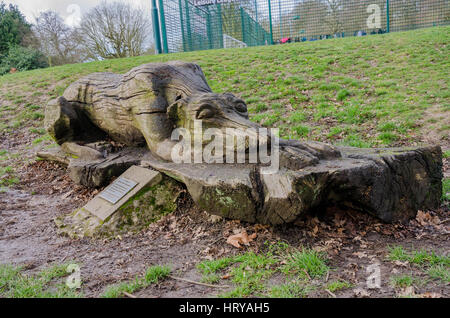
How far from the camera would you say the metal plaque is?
12.3ft

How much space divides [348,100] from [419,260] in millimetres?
6235

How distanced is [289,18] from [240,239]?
16.2m

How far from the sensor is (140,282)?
254cm

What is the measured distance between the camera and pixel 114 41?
832 inches

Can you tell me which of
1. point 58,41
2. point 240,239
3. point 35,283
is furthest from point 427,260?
point 58,41

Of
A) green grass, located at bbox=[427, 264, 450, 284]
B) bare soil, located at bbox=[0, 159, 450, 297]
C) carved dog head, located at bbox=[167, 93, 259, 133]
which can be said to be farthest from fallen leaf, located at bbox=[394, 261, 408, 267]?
carved dog head, located at bbox=[167, 93, 259, 133]

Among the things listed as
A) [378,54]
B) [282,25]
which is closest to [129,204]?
[378,54]

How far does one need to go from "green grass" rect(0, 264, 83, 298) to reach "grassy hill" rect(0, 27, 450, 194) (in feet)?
16.7

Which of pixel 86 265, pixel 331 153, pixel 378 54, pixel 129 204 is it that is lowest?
pixel 86 265

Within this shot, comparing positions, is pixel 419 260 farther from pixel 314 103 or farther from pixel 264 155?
pixel 314 103

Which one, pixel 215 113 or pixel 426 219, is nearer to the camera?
pixel 426 219

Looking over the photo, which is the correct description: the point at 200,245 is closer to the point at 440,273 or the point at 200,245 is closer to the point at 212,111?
the point at 212,111

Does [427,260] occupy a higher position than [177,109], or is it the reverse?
[177,109]

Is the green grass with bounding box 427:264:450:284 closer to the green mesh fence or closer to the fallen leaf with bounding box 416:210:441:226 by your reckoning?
the fallen leaf with bounding box 416:210:441:226
